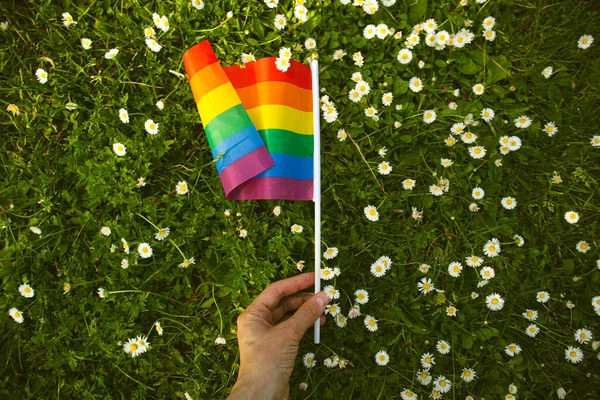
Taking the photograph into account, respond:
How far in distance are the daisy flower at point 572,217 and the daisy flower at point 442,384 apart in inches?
51.4

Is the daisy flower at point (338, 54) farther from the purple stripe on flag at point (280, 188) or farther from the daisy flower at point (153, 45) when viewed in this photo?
the daisy flower at point (153, 45)

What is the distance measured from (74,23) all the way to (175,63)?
687 millimetres

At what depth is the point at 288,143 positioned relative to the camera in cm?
198

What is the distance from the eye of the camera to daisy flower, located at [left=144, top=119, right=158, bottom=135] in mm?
2389

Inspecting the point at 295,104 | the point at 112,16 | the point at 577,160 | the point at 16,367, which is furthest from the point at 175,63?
the point at 577,160

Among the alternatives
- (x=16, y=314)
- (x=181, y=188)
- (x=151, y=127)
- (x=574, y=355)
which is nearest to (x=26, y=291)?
(x=16, y=314)

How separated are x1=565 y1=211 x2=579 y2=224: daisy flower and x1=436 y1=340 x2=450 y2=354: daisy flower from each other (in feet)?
3.76

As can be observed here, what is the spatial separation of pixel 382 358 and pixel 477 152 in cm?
144

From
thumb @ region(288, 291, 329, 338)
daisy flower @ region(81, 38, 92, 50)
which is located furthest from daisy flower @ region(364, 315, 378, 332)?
daisy flower @ region(81, 38, 92, 50)

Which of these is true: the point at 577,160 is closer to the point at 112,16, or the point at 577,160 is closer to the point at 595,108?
the point at 595,108

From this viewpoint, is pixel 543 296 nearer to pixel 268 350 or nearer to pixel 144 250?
pixel 268 350

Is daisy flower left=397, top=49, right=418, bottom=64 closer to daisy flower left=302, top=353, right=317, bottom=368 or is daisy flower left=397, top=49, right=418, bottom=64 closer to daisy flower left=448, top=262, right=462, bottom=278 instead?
daisy flower left=448, top=262, right=462, bottom=278

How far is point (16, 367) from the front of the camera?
2375mm

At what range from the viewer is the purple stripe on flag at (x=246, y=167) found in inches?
77.6
